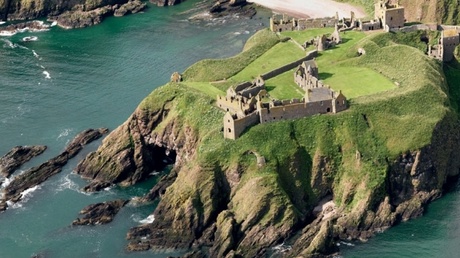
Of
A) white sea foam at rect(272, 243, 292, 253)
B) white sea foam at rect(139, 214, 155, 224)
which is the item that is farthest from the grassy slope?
white sea foam at rect(139, 214, 155, 224)

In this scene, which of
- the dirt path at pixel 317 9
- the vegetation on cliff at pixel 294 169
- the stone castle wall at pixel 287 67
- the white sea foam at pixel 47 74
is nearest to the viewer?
the vegetation on cliff at pixel 294 169

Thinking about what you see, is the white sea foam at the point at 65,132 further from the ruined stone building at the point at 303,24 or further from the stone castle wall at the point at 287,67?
the ruined stone building at the point at 303,24

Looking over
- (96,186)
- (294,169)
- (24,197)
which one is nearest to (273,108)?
(294,169)

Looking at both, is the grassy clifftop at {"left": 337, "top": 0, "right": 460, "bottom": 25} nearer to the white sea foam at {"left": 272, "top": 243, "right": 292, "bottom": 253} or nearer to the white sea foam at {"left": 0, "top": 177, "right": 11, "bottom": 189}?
the white sea foam at {"left": 272, "top": 243, "right": 292, "bottom": 253}

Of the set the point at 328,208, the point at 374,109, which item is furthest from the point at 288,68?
the point at 328,208

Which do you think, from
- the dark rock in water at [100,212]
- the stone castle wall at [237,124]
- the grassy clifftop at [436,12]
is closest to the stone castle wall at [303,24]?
the grassy clifftop at [436,12]

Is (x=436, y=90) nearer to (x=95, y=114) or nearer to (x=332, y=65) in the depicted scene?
(x=332, y=65)
